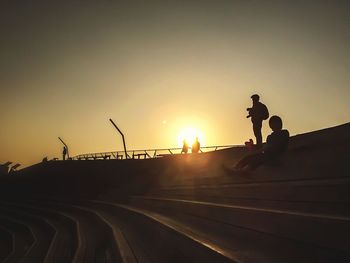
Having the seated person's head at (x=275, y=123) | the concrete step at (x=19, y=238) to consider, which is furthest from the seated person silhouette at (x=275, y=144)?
the concrete step at (x=19, y=238)

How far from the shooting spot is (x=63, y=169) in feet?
96.7

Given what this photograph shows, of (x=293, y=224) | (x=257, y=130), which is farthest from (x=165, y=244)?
(x=257, y=130)

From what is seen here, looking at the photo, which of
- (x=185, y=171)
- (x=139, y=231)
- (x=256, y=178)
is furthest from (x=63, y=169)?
(x=256, y=178)

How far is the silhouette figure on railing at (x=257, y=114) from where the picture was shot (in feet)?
28.5

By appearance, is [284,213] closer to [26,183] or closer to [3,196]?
[3,196]

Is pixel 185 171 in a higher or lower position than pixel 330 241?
higher

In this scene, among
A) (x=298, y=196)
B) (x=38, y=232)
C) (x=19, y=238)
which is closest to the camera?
(x=298, y=196)

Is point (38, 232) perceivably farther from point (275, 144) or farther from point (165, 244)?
point (275, 144)

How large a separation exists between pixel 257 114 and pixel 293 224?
232 inches

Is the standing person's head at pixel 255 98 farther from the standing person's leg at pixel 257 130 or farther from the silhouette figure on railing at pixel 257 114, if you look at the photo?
the standing person's leg at pixel 257 130

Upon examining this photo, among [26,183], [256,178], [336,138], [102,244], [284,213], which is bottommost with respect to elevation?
[102,244]

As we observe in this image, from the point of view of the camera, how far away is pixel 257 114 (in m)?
8.72

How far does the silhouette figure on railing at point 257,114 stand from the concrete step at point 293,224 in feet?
13.1

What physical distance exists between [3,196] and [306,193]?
2796cm
